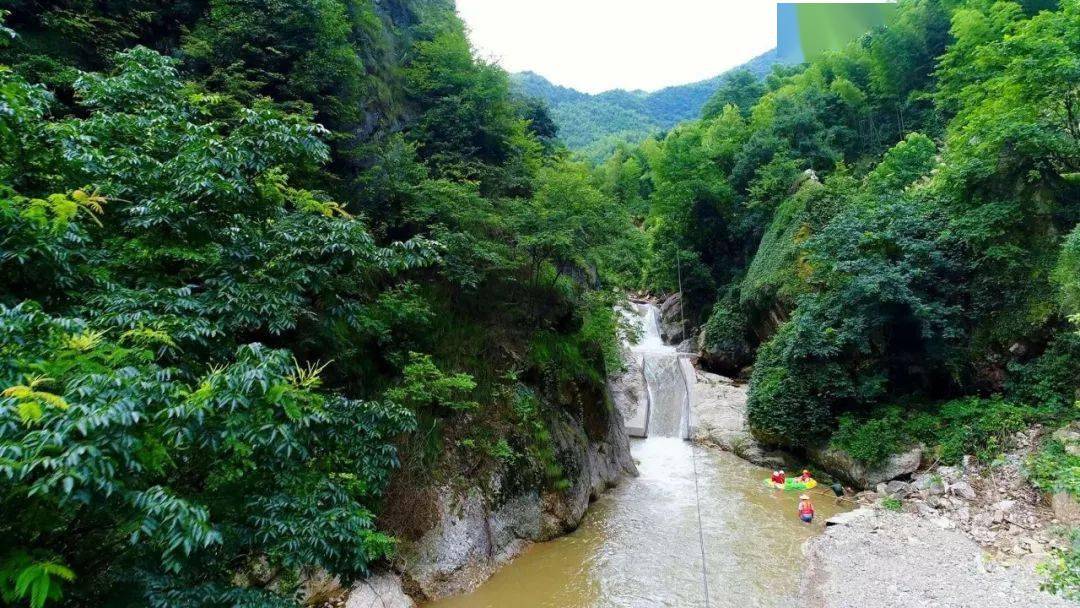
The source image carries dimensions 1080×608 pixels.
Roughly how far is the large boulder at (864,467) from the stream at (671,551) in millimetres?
1073

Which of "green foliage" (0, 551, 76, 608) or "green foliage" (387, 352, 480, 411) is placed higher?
"green foliage" (0, 551, 76, 608)

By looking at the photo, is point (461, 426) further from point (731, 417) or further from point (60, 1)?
point (731, 417)

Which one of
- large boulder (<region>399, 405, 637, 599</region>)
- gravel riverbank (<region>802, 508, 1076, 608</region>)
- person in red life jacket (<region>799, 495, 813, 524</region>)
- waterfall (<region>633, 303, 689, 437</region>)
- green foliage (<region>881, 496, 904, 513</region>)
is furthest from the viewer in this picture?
waterfall (<region>633, 303, 689, 437</region>)

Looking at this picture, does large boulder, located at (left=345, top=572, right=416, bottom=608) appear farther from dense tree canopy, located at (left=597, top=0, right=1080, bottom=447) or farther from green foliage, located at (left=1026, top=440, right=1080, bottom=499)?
dense tree canopy, located at (left=597, top=0, right=1080, bottom=447)

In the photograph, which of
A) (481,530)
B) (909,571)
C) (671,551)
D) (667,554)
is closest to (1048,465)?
(909,571)

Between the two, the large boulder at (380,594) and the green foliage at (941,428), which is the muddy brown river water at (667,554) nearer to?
the large boulder at (380,594)

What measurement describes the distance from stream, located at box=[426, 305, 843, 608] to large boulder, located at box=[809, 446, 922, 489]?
1.07 m

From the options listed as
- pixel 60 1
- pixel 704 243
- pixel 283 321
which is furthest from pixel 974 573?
pixel 704 243

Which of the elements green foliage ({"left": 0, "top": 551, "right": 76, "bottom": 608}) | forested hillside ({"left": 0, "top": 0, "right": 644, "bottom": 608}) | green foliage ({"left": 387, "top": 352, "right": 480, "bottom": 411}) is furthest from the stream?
green foliage ({"left": 0, "top": 551, "right": 76, "bottom": 608})

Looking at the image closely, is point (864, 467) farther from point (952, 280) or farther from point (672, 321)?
point (672, 321)

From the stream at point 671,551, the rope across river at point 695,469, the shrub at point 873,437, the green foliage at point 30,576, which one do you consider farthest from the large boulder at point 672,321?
the green foliage at point 30,576

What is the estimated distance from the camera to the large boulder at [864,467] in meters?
12.1

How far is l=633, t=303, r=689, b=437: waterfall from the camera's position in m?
19.0

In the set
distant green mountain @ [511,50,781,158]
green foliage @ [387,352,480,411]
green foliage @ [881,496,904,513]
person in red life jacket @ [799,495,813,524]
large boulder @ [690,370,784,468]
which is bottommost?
large boulder @ [690,370,784,468]
